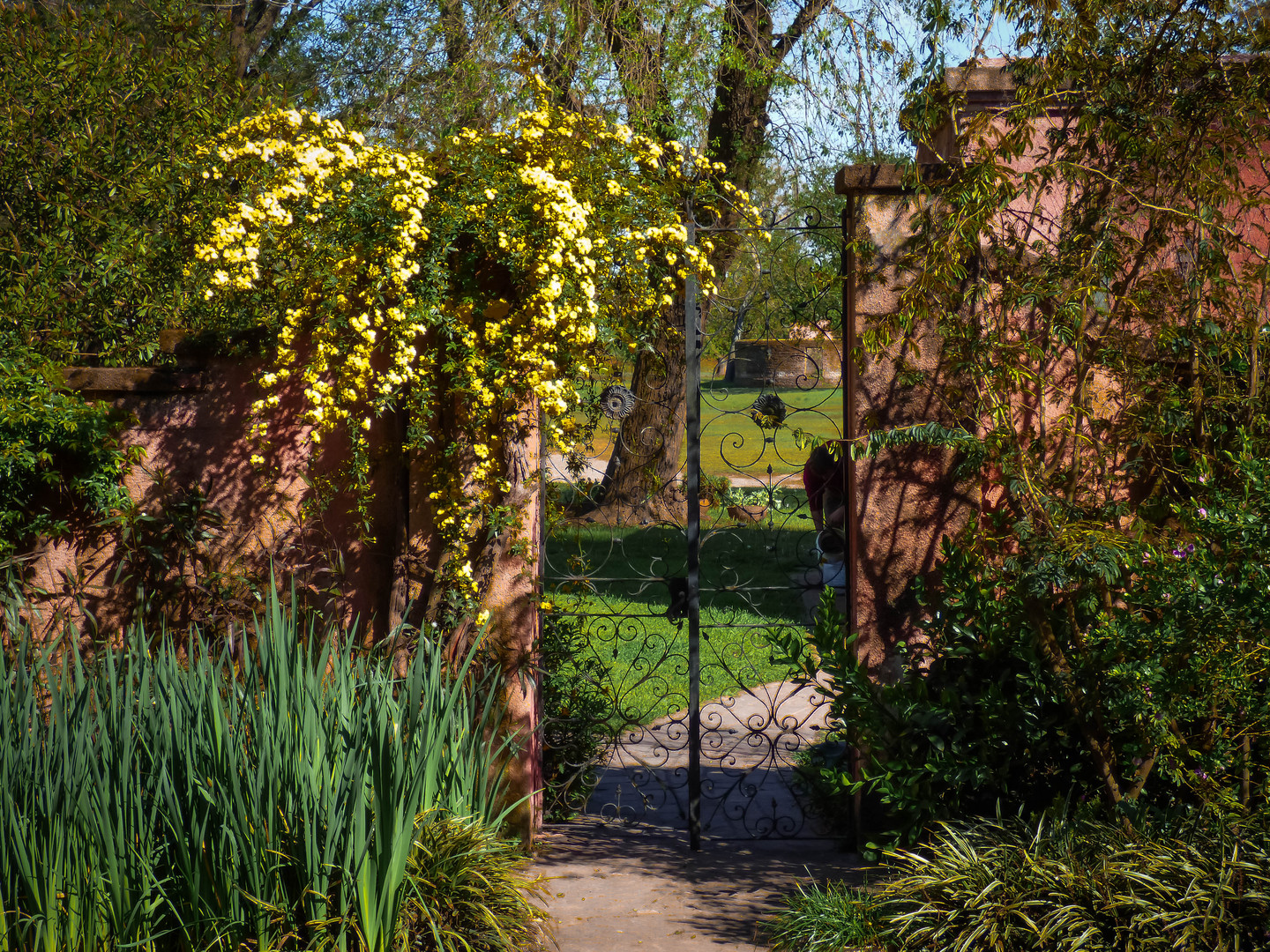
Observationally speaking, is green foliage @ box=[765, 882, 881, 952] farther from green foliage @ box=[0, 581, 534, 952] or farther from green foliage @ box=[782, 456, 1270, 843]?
green foliage @ box=[0, 581, 534, 952]

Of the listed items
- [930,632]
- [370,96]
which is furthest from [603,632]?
[370,96]

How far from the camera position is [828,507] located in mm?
4621

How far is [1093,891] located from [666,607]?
5.57 metres

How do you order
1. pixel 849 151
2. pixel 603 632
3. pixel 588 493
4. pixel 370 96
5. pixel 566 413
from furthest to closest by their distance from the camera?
pixel 370 96 < pixel 849 151 < pixel 603 632 < pixel 588 493 < pixel 566 413

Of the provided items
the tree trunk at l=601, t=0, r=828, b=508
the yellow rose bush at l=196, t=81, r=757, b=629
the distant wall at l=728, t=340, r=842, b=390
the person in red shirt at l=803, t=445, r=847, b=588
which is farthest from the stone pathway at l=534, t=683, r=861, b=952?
the tree trunk at l=601, t=0, r=828, b=508

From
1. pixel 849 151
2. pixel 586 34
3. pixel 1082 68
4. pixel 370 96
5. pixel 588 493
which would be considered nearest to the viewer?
pixel 1082 68

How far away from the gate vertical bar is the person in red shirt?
23.5 inches

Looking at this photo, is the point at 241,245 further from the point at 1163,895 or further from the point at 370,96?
the point at 370,96

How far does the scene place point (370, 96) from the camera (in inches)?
385

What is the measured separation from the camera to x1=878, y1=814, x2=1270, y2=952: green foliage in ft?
8.87

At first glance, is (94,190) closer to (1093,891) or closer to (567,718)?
(567,718)

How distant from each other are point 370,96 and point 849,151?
4.74 metres

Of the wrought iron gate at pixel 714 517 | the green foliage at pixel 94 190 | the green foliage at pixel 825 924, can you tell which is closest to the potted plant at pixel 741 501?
the wrought iron gate at pixel 714 517

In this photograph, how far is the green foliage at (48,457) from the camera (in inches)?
160
